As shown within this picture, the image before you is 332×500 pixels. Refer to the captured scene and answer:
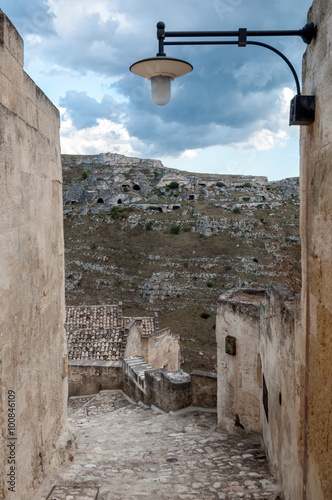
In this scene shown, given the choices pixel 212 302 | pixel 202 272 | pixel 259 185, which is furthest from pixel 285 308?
pixel 259 185

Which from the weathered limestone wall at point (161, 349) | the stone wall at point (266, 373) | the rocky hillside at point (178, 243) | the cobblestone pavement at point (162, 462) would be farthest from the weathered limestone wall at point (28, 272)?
the rocky hillside at point (178, 243)

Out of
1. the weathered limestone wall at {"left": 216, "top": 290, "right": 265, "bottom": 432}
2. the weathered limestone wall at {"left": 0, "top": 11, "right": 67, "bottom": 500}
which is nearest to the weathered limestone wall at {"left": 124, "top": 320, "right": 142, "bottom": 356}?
the weathered limestone wall at {"left": 216, "top": 290, "right": 265, "bottom": 432}

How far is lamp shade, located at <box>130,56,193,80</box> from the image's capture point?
3.62m

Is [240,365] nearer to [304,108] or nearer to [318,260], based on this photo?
[318,260]

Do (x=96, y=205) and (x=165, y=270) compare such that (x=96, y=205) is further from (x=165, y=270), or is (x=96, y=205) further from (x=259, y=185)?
(x=259, y=185)

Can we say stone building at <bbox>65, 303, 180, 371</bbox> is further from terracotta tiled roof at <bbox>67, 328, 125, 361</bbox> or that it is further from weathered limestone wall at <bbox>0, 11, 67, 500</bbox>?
weathered limestone wall at <bbox>0, 11, 67, 500</bbox>

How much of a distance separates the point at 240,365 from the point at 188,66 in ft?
18.5

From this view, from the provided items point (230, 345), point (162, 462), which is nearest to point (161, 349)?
point (230, 345)

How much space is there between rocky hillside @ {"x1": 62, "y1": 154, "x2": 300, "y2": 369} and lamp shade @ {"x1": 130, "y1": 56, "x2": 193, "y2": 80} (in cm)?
2285

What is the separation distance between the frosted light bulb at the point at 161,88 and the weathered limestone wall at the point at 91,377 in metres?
9.78

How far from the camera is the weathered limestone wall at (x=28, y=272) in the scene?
3.50 meters

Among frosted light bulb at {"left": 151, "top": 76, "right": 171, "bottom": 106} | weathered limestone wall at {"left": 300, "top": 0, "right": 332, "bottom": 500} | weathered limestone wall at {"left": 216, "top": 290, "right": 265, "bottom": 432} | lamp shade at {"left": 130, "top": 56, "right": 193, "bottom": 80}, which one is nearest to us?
weathered limestone wall at {"left": 300, "top": 0, "right": 332, "bottom": 500}

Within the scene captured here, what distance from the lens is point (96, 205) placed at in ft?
205

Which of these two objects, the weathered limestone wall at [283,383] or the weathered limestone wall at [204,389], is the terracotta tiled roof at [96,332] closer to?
the weathered limestone wall at [204,389]
